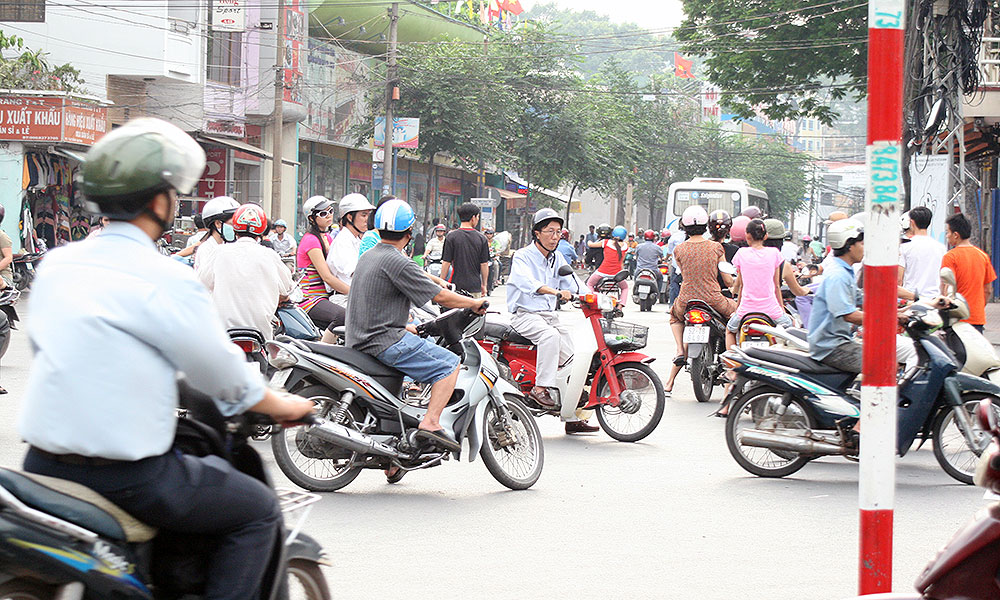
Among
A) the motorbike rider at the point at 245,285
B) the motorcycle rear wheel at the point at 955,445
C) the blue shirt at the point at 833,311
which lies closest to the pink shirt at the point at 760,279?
the blue shirt at the point at 833,311

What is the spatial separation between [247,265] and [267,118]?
1008 inches

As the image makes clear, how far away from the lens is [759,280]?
10352 mm

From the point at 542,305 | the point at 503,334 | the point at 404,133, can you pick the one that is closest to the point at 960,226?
the point at 542,305

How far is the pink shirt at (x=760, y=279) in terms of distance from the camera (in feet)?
33.9

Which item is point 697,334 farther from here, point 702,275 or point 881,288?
point 881,288

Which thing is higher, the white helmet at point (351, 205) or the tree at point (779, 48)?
the tree at point (779, 48)

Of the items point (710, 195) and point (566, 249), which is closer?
point (566, 249)

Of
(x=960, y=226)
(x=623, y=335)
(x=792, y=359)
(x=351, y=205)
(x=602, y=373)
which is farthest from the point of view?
(x=960, y=226)

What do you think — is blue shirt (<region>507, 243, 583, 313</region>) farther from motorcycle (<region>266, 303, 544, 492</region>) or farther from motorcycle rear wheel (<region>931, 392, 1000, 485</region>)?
motorcycle rear wheel (<region>931, 392, 1000, 485</region>)

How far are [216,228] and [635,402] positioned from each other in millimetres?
3375

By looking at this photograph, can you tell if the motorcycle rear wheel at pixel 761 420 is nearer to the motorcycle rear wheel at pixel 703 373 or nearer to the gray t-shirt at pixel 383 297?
the gray t-shirt at pixel 383 297

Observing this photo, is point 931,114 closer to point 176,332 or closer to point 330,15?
point 176,332

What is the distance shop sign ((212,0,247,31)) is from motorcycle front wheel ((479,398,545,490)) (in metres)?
23.8

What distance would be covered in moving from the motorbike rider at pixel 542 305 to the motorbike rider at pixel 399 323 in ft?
6.64
